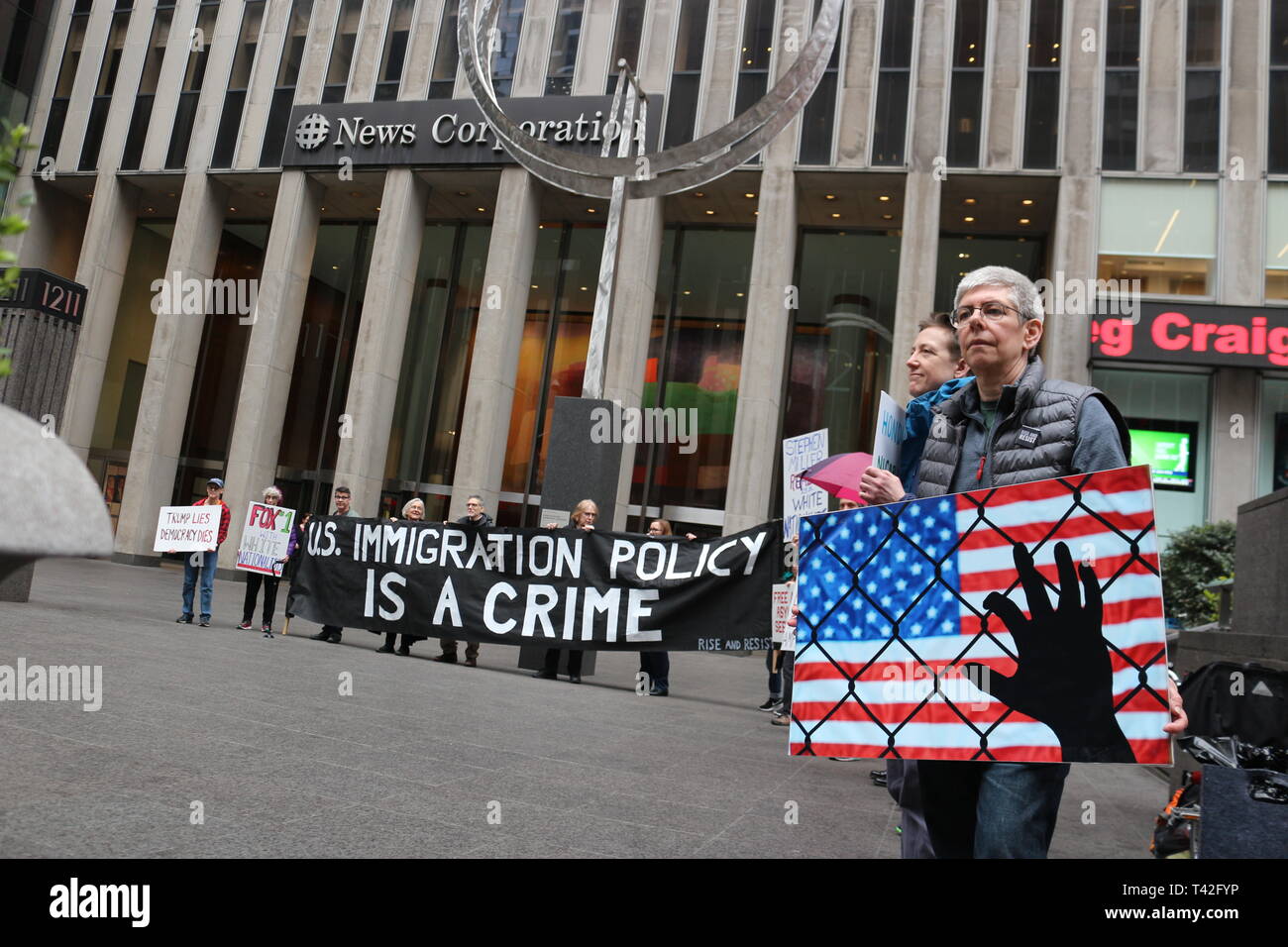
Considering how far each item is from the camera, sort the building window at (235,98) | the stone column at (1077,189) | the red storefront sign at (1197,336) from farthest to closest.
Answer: the building window at (235,98)
the stone column at (1077,189)
the red storefront sign at (1197,336)

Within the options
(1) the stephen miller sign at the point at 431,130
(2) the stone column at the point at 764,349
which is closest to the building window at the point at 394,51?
(1) the stephen miller sign at the point at 431,130

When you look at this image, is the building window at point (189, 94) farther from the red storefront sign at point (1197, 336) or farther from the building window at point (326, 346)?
the red storefront sign at point (1197, 336)

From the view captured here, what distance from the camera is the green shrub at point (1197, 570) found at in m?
18.0

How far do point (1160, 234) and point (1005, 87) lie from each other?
5.48 metres

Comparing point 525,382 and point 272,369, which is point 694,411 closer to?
point 525,382

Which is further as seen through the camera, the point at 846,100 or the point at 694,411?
the point at 694,411

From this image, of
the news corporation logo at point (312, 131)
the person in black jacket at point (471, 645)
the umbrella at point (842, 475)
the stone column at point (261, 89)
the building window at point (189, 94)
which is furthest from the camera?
the building window at point (189, 94)

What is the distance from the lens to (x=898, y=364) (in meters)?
24.4

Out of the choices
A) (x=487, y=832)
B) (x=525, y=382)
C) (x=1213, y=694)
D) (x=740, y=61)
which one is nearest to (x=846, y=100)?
(x=740, y=61)

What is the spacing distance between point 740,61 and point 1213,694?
2424 centimetres

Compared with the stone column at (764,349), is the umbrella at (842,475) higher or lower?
lower

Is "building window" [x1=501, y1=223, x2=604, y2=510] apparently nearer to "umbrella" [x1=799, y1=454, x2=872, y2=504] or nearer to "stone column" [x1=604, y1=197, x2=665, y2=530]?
"stone column" [x1=604, y1=197, x2=665, y2=530]

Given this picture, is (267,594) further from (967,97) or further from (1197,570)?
(967,97)

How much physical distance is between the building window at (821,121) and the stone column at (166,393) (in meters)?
19.1
